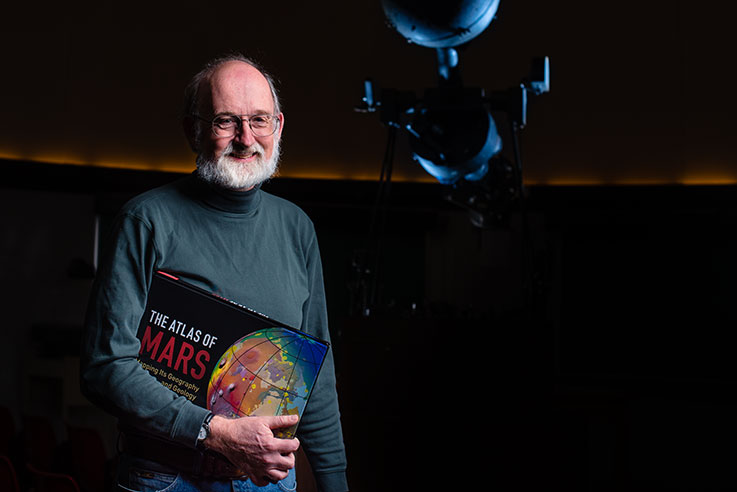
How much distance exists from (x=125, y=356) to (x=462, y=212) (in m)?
7.48

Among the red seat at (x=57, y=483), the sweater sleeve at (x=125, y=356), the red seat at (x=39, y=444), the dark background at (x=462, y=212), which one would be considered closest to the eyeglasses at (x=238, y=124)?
the sweater sleeve at (x=125, y=356)

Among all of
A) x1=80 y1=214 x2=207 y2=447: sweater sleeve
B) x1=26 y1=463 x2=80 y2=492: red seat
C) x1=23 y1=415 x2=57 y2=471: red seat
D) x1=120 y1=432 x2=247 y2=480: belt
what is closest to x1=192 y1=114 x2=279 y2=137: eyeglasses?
x1=80 y1=214 x2=207 y2=447: sweater sleeve

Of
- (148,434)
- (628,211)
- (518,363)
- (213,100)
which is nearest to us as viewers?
(148,434)

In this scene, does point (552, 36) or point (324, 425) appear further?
point (552, 36)

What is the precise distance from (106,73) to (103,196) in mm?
1604

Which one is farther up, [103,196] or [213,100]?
[103,196]

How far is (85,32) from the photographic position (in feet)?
28.5

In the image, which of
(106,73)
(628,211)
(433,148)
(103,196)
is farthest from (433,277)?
(433,148)

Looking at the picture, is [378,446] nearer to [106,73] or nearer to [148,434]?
[148,434]

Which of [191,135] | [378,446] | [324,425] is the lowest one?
[378,446]

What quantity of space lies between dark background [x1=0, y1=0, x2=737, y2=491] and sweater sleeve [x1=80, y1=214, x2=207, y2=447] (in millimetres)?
6044

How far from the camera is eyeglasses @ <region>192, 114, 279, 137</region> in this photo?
1.60 m

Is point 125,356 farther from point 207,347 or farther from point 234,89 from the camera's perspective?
point 234,89

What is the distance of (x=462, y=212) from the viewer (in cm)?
867
